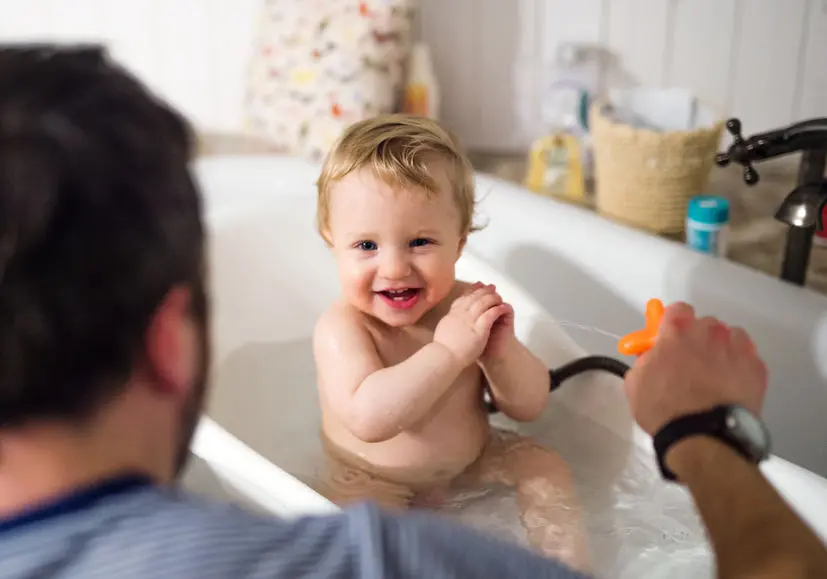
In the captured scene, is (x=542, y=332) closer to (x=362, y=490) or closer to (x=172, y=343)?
(x=362, y=490)

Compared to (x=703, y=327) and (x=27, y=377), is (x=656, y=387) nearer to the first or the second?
(x=703, y=327)

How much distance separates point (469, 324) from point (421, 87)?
2.95ft

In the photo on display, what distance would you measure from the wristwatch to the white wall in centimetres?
133

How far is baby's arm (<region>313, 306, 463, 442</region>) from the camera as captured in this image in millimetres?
1018

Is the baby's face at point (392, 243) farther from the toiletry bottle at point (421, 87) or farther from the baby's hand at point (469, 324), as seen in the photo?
the toiletry bottle at point (421, 87)

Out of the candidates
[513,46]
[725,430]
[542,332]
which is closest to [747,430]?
[725,430]

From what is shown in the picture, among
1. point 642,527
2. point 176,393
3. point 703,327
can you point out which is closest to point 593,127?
point 642,527

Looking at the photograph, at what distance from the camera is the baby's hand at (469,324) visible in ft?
3.41

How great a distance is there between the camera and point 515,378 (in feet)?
3.66

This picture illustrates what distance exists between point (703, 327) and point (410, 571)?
1.14 ft

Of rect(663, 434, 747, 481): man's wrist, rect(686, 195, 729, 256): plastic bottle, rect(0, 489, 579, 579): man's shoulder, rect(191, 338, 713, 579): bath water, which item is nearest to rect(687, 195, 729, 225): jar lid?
rect(686, 195, 729, 256): plastic bottle

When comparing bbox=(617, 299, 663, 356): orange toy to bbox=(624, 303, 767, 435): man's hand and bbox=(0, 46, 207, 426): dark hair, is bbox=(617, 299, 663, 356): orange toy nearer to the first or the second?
bbox=(624, 303, 767, 435): man's hand

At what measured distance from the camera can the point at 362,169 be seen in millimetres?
1013

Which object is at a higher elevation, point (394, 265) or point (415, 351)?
point (394, 265)
